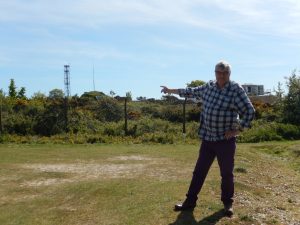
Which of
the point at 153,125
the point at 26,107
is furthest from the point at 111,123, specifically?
the point at 26,107

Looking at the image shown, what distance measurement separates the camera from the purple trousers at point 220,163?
23.0ft

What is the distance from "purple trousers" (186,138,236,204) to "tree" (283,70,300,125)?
20.9 m

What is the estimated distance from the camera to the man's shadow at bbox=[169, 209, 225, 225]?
23.1 ft

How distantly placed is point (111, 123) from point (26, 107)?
440 centimetres

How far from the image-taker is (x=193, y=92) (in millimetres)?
7562

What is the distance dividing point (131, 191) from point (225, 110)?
283 centimetres

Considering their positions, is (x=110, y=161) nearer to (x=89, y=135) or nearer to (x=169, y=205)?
(x=169, y=205)

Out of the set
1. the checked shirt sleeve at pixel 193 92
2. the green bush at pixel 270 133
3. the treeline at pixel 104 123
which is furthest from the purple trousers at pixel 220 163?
the green bush at pixel 270 133

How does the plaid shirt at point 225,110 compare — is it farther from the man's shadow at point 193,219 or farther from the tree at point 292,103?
the tree at point 292,103

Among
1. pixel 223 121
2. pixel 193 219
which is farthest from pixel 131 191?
pixel 223 121

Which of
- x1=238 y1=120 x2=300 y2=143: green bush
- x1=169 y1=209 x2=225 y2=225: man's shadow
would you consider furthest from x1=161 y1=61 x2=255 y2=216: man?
x1=238 y1=120 x2=300 y2=143: green bush

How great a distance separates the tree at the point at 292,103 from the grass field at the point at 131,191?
13607 millimetres

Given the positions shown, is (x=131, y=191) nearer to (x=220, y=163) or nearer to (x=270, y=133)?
(x=220, y=163)

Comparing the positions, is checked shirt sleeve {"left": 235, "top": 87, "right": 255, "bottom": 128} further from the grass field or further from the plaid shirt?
the grass field
